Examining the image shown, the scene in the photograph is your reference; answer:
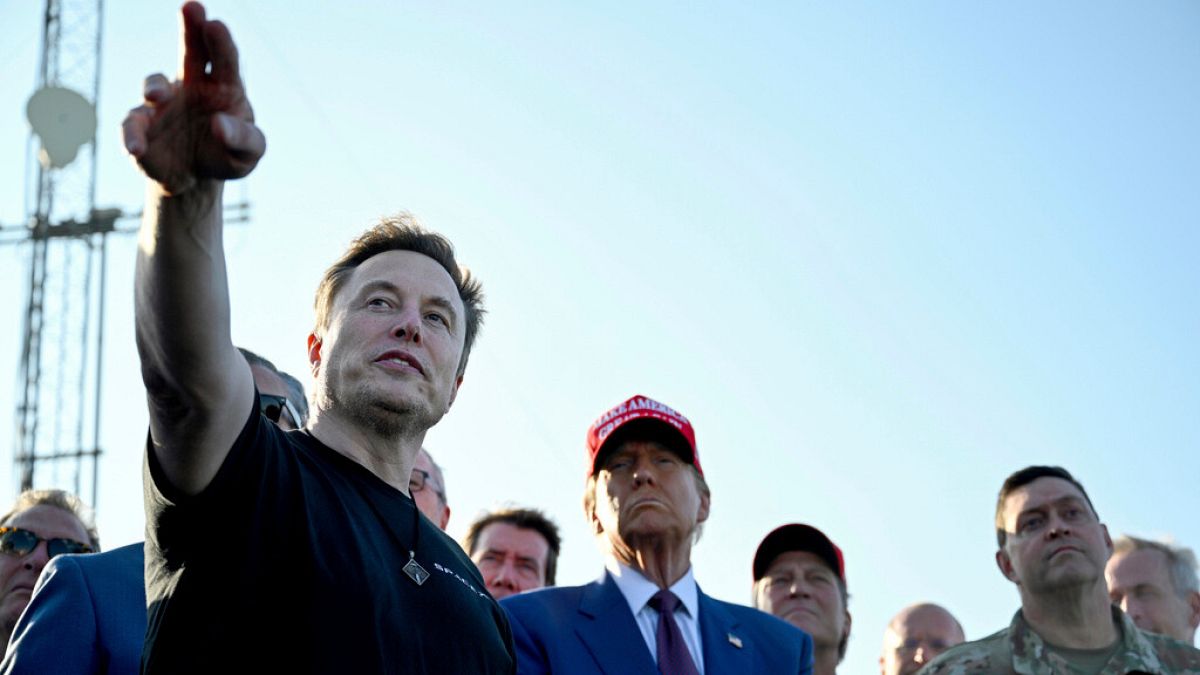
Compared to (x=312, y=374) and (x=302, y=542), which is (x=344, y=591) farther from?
(x=312, y=374)

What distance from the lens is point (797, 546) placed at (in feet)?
19.4

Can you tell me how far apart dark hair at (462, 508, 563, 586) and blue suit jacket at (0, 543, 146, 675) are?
298cm

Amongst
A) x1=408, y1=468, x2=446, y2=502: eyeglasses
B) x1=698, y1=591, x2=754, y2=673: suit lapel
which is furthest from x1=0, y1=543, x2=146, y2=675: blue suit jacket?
x1=408, y1=468, x2=446, y2=502: eyeglasses

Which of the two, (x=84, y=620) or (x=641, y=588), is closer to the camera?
(x=84, y=620)

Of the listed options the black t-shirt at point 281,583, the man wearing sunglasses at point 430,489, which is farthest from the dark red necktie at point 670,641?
the black t-shirt at point 281,583

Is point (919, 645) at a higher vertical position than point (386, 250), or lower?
lower

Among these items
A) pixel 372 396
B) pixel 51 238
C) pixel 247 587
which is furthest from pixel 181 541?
pixel 51 238

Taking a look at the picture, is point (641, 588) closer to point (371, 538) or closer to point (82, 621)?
point (82, 621)

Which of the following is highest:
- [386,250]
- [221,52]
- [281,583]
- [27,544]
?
[386,250]

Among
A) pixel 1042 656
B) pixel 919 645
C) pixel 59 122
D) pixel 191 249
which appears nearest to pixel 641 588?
pixel 1042 656

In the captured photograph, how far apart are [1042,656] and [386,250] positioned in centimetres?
311

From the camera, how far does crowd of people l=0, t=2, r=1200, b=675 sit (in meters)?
2.16

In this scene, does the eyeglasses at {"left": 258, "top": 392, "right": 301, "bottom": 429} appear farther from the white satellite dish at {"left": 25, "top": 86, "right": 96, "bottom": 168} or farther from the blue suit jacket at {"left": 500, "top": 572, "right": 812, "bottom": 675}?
the white satellite dish at {"left": 25, "top": 86, "right": 96, "bottom": 168}

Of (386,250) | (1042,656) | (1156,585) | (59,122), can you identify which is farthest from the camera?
(59,122)
